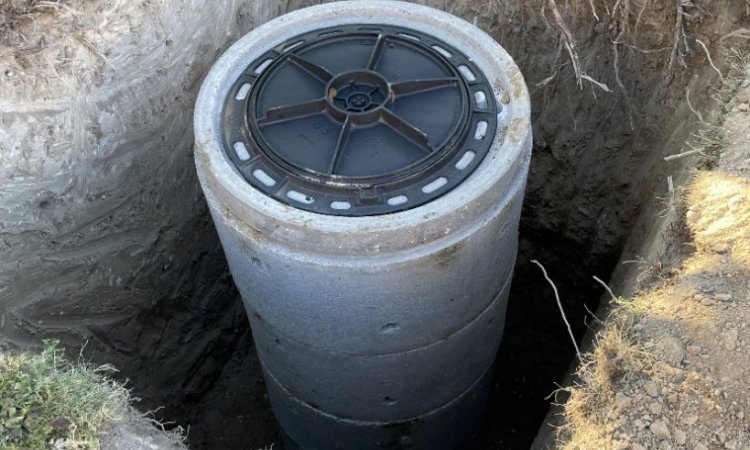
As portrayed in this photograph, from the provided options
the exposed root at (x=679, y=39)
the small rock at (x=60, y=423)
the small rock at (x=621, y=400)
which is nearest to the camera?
the small rock at (x=621, y=400)

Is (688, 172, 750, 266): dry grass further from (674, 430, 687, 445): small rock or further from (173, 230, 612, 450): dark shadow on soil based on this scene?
(173, 230, 612, 450): dark shadow on soil

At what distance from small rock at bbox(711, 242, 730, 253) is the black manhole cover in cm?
98

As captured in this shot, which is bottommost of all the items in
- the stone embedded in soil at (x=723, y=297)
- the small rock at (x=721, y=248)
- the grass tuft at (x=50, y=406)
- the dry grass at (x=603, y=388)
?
the grass tuft at (x=50, y=406)

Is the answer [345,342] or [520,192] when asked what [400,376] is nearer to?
[345,342]

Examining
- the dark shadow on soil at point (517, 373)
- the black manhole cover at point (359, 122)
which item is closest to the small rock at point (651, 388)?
the black manhole cover at point (359, 122)

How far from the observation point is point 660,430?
2326mm

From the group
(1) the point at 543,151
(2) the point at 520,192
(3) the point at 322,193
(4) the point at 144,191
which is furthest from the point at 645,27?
(4) the point at 144,191

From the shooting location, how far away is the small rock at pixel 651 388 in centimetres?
242

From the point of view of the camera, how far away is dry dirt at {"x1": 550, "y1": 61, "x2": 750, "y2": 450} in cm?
234

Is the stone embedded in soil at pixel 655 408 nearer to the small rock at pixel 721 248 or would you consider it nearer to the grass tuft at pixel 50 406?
the small rock at pixel 721 248

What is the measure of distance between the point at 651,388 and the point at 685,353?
→ 196 mm

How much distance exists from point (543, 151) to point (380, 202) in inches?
95.8

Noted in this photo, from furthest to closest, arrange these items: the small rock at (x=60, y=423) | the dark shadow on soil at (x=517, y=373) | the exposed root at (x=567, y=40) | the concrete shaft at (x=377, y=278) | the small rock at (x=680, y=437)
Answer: the dark shadow on soil at (x=517, y=373) < the exposed root at (x=567, y=40) < the concrete shaft at (x=377, y=278) < the small rock at (x=60, y=423) < the small rock at (x=680, y=437)

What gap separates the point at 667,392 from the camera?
2416 millimetres
